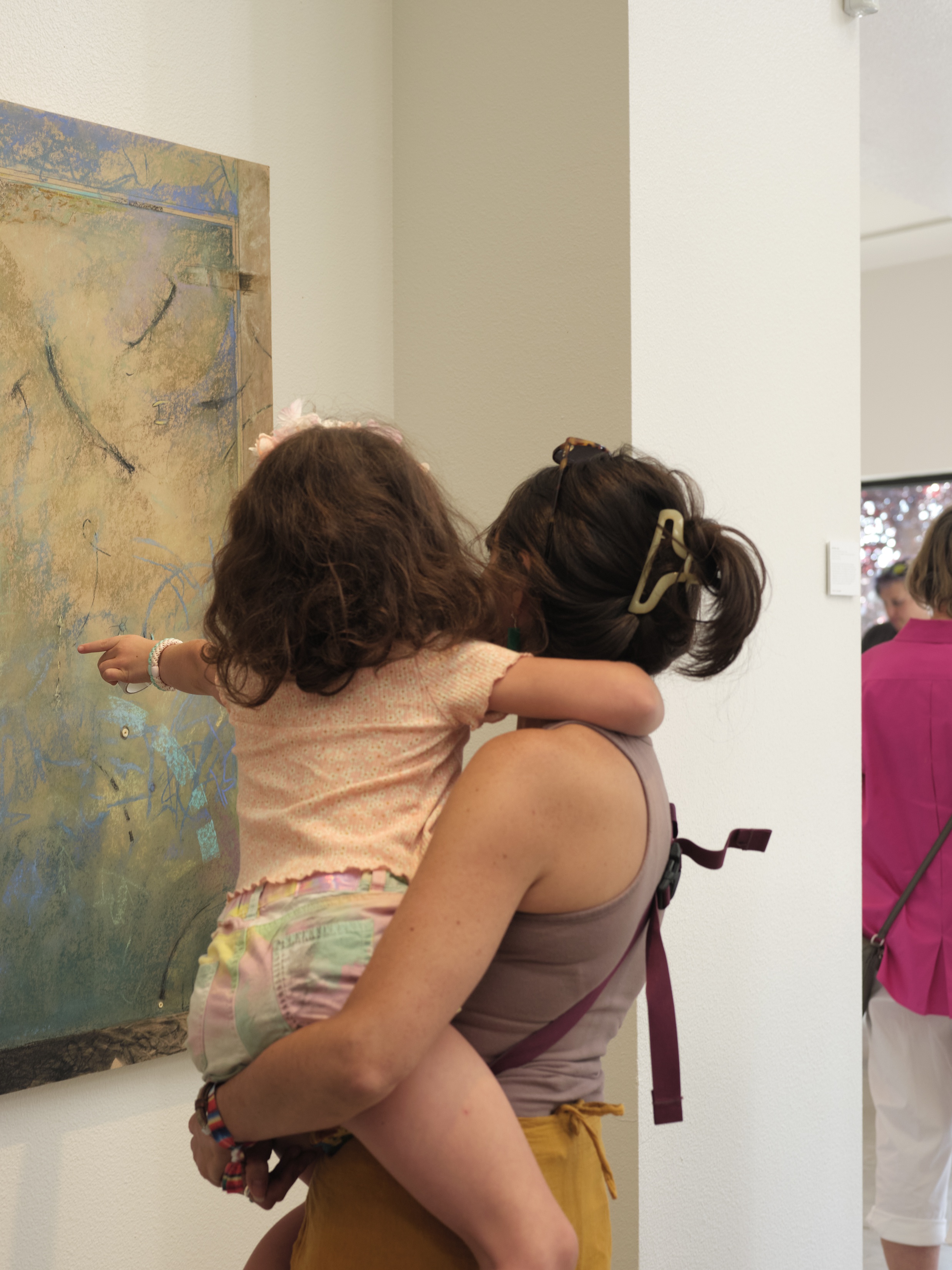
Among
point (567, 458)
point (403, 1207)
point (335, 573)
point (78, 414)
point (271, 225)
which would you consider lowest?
point (403, 1207)

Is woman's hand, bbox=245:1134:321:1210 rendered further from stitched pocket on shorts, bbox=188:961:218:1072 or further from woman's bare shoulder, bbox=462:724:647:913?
woman's bare shoulder, bbox=462:724:647:913

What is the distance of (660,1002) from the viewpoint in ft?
4.01

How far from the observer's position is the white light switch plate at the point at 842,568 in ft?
8.14

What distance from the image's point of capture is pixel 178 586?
6.45ft

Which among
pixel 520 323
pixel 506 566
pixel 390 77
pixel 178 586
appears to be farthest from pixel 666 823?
pixel 390 77

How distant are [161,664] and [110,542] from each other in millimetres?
523

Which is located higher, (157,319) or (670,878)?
(157,319)

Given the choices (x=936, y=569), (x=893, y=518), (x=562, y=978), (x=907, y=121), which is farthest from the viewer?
(x=893, y=518)

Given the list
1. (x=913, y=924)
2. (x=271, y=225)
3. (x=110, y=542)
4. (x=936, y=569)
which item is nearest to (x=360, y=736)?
(x=110, y=542)

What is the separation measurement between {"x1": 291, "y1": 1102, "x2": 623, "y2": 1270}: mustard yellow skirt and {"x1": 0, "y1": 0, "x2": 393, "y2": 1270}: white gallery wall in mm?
884

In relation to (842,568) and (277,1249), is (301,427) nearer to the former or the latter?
(277,1249)

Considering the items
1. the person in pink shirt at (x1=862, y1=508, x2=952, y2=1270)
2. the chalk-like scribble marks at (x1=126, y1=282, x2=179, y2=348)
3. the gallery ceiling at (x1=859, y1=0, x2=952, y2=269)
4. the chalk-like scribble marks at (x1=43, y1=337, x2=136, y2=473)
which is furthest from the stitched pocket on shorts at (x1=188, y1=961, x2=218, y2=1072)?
the gallery ceiling at (x1=859, y1=0, x2=952, y2=269)

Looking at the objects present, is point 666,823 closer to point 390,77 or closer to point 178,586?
point 178,586

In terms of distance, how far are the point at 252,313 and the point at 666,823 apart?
1337mm
